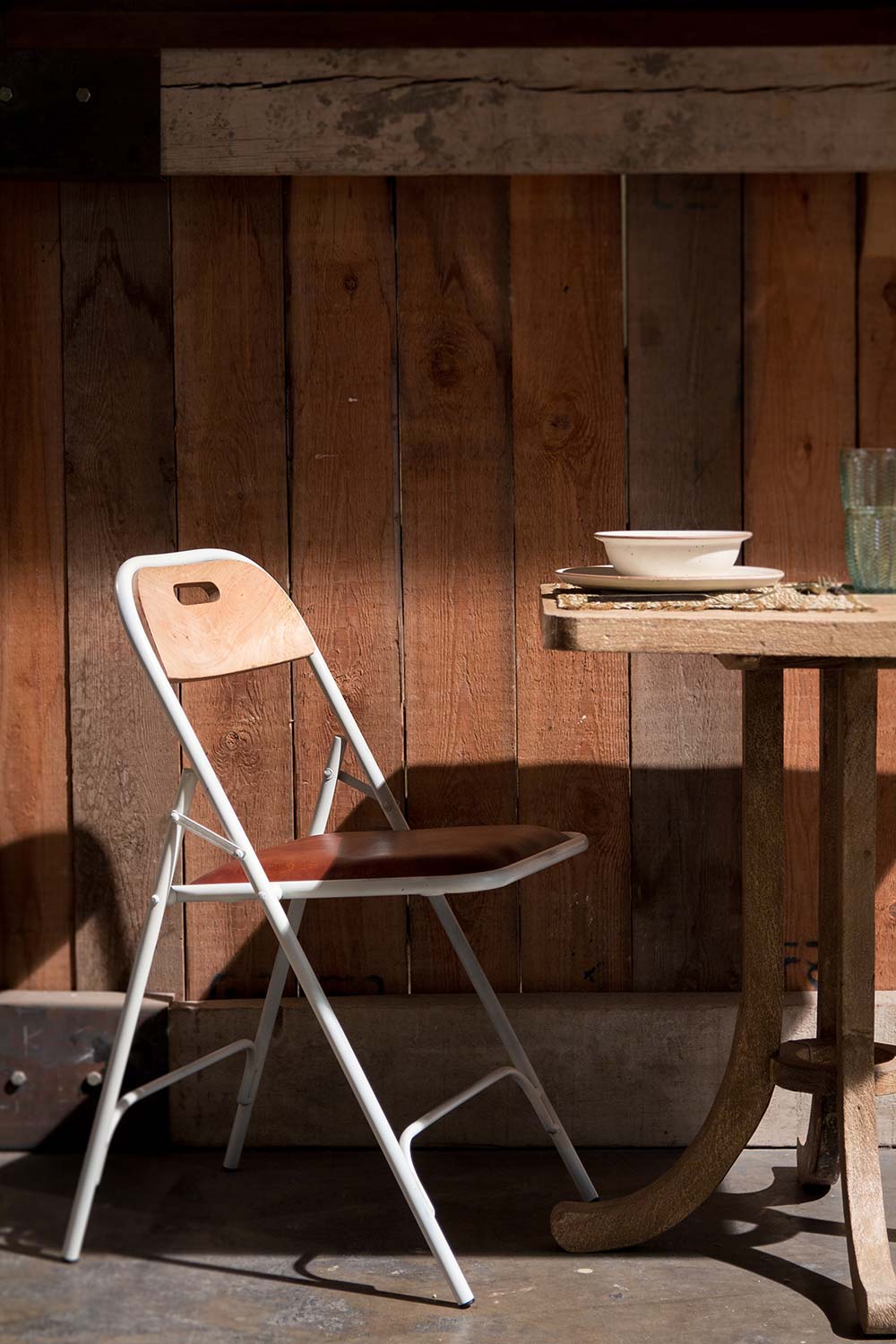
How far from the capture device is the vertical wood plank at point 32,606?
2561 millimetres

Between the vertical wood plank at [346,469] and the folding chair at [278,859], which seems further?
the vertical wood plank at [346,469]

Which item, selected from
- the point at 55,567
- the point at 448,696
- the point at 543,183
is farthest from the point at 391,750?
the point at 543,183

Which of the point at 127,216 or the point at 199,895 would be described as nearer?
the point at 199,895

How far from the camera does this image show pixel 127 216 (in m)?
2.54

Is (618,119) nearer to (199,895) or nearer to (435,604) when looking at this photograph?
(435,604)

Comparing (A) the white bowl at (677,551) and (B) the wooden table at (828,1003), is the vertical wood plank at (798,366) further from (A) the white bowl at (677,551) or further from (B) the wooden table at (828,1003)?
(A) the white bowl at (677,551)

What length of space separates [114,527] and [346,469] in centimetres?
42

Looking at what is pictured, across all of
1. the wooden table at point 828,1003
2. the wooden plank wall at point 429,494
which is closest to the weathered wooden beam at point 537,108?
the wooden plank wall at point 429,494

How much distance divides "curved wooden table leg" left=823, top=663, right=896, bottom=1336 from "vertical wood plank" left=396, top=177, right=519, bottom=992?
0.73m

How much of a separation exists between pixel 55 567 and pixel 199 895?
82cm

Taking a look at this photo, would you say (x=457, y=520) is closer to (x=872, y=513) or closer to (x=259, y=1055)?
(x=872, y=513)

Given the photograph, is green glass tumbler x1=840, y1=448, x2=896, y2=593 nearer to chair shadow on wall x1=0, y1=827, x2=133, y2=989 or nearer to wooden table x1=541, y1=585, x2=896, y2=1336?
wooden table x1=541, y1=585, x2=896, y2=1336

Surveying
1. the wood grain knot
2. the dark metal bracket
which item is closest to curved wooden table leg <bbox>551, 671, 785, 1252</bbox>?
the wood grain knot

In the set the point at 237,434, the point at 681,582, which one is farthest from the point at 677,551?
the point at 237,434
